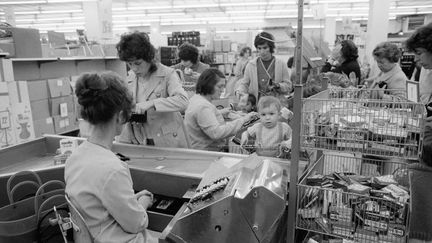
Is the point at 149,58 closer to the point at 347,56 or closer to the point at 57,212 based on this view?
the point at 57,212

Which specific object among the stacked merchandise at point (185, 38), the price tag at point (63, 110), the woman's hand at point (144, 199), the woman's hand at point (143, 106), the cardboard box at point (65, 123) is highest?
the stacked merchandise at point (185, 38)

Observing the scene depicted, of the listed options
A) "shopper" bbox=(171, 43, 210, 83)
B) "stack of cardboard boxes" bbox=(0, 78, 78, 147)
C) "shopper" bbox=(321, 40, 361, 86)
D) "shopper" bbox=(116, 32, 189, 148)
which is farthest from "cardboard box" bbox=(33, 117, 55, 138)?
"shopper" bbox=(321, 40, 361, 86)

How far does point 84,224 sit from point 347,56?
3579 millimetres

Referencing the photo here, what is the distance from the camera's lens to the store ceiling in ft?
40.7

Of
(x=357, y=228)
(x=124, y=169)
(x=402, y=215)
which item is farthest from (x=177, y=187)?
(x=402, y=215)

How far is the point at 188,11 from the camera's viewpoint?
14695mm

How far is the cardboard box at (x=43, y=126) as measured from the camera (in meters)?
4.41

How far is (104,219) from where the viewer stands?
122cm

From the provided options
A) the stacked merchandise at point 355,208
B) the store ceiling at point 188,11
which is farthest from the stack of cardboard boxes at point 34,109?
the store ceiling at point 188,11

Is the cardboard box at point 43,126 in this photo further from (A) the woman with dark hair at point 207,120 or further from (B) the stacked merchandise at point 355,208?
(B) the stacked merchandise at point 355,208

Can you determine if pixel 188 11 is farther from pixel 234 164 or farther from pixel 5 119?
pixel 234 164

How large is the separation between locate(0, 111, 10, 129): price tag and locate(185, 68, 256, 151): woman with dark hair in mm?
2392

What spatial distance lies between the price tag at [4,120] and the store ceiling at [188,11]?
8.64 metres

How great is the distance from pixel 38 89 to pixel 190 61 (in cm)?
210
